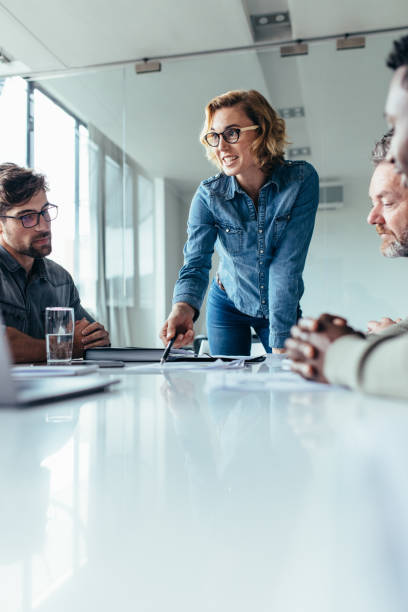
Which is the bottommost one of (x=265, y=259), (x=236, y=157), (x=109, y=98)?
(x=265, y=259)

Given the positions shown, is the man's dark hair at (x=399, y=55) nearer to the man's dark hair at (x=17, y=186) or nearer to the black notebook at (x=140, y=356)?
the black notebook at (x=140, y=356)

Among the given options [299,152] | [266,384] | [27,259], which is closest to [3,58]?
[299,152]

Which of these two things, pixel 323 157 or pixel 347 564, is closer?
pixel 347 564

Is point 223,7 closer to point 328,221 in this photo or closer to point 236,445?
point 328,221

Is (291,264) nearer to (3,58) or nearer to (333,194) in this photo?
(333,194)

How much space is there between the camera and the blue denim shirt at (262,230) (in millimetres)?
2004

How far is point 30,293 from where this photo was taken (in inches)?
79.2

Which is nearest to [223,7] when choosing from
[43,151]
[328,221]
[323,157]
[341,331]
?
[323,157]

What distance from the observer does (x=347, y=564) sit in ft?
0.81

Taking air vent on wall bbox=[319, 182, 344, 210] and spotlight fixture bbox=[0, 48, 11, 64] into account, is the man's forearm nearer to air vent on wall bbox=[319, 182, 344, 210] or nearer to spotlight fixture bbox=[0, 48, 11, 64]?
air vent on wall bbox=[319, 182, 344, 210]

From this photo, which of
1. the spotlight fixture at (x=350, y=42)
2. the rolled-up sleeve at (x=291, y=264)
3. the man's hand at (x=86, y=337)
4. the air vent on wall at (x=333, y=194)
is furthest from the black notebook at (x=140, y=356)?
the spotlight fixture at (x=350, y=42)

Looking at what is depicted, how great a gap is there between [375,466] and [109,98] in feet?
14.9

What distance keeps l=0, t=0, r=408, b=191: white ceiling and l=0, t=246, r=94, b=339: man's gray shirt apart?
2.19 m

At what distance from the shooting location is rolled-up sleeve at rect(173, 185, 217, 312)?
186 centimetres
